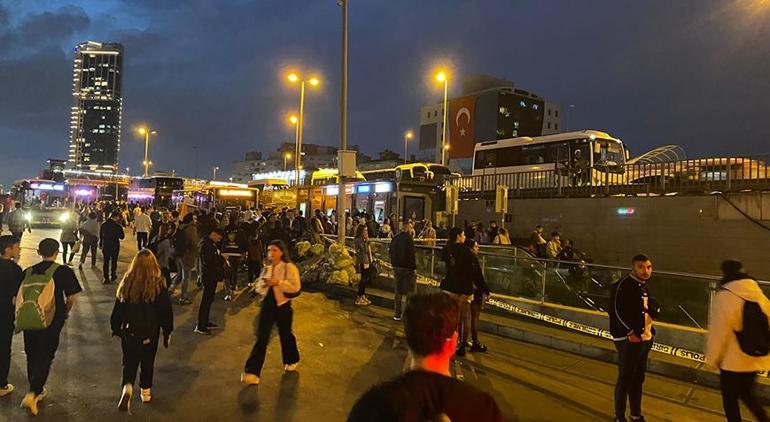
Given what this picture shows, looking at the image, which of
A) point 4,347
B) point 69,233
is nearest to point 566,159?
point 69,233

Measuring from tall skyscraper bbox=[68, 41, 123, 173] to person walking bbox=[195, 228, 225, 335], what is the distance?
108 metres

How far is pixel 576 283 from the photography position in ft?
33.2

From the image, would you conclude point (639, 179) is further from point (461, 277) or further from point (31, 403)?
point (31, 403)

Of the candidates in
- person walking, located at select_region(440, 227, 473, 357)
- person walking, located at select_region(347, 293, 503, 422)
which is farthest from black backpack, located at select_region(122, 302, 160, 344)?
person walking, located at select_region(440, 227, 473, 357)

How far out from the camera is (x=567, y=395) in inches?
256

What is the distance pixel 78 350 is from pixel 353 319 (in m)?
4.85

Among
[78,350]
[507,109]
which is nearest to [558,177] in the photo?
[78,350]

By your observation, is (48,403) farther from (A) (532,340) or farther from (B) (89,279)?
(B) (89,279)

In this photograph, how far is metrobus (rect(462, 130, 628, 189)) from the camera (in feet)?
72.3

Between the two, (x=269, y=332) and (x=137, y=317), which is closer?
(x=137, y=317)

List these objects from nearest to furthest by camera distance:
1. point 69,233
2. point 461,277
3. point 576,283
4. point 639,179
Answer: point 461,277
point 576,283
point 69,233
point 639,179

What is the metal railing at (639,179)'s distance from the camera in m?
16.8

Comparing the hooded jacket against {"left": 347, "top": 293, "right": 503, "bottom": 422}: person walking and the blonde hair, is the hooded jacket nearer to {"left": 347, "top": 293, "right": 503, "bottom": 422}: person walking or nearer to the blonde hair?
{"left": 347, "top": 293, "right": 503, "bottom": 422}: person walking

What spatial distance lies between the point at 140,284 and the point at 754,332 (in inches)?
224
